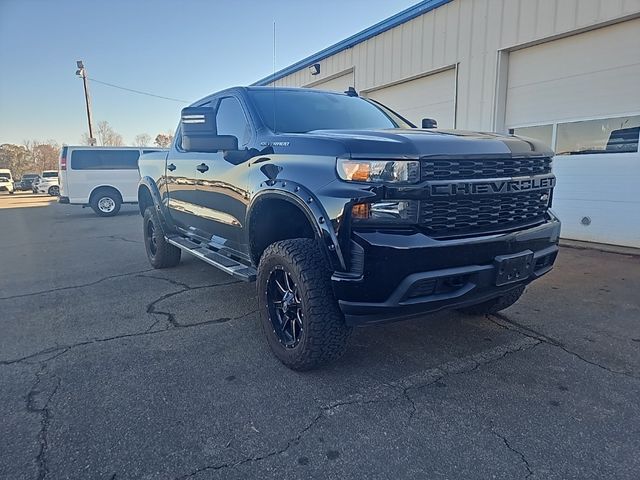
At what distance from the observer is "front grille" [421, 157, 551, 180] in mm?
2408

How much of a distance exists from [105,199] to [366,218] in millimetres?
13846

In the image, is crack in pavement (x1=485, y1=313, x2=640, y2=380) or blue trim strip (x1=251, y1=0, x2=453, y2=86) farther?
blue trim strip (x1=251, y1=0, x2=453, y2=86)

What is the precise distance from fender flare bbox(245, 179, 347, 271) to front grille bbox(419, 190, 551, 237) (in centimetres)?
51

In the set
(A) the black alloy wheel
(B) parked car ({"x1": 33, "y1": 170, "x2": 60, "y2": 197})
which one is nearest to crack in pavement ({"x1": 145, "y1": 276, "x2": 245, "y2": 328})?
(A) the black alloy wheel

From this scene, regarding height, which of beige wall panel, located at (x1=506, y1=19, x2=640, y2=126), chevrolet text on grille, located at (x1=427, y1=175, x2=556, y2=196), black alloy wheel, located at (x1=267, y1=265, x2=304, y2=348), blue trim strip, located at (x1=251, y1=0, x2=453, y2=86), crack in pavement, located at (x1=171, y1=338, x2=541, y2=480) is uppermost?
blue trim strip, located at (x1=251, y1=0, x2=453, y2=86)

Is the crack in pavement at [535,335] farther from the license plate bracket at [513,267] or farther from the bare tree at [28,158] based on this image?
the bare tree at [28,158]

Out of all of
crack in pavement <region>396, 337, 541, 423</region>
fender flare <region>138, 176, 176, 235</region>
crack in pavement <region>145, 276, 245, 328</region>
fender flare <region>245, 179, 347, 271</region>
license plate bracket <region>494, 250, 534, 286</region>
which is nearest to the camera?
fender flare <region>245, 179, 347, 271</region>

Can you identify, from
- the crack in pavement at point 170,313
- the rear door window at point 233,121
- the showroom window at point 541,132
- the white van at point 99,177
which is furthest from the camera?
the white van at point 99,177

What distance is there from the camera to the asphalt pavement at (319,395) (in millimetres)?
2045

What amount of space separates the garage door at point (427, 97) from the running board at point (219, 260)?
21.2ft

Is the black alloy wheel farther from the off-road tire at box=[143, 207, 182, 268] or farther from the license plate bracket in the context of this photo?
the off-road tire at box=[143, 207, 182, 268]

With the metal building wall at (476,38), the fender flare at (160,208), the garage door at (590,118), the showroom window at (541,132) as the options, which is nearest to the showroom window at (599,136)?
the garage door at (590,118)

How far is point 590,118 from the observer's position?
691 centimetres

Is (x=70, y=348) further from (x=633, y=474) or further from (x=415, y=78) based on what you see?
(x=415, y=78)
